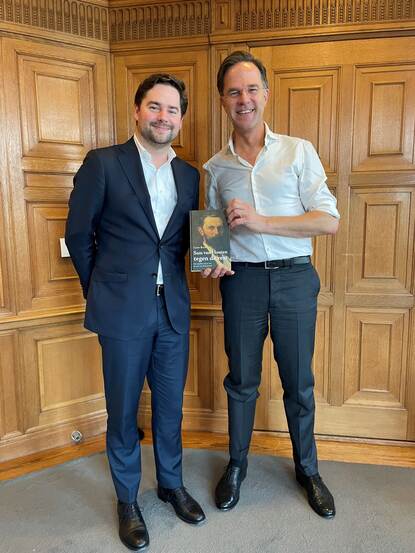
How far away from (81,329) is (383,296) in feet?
4.98

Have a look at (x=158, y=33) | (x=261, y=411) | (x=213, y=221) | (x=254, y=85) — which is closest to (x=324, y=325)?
(x=261, y=411)

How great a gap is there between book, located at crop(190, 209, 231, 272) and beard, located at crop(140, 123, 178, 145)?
0.87 ft

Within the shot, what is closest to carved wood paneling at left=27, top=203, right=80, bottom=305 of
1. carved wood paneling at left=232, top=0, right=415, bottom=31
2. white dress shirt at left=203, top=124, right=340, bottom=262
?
white dress shirt at left=203, top=124, right=340, bottom=262

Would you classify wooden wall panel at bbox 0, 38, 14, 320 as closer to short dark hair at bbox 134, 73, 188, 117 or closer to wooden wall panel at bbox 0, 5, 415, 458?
wooden wall panel at bbox 0, 5, 415, 458

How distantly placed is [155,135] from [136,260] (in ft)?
1.42

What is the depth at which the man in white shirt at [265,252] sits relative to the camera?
5.55 feet

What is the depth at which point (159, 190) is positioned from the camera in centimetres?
166

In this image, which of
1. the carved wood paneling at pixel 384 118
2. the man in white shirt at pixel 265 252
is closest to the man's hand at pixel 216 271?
the man in white shirt at pixel 265 252

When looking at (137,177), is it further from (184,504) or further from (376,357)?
(376,357)

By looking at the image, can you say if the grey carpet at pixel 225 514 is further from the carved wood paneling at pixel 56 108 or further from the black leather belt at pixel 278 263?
the carved wood paneling at pixel 56 108

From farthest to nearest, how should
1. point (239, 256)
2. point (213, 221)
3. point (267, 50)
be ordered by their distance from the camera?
1. point (267, 50)
2. point (239, 256)
3. point (213, 221)

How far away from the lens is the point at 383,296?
225cm

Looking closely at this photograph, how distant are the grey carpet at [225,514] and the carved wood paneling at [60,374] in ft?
0.99

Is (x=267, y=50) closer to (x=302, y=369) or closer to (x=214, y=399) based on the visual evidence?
A: (x=302, y=369)
